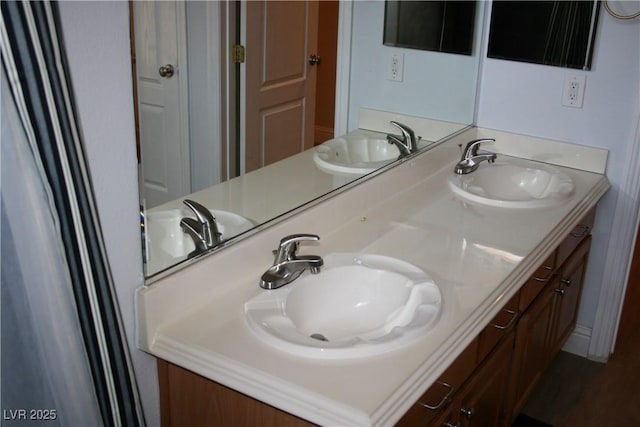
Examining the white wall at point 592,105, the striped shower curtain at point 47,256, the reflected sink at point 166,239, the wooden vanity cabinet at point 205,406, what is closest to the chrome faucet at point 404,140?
the white wall at point 592,105

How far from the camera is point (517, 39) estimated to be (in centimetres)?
291

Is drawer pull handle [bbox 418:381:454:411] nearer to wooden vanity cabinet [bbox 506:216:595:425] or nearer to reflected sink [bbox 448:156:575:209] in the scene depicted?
wooden vanity cabinet [bbox 506:216:595:425]

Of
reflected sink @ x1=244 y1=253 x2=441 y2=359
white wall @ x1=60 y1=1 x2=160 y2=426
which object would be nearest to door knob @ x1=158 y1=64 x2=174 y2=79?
white wall @ x1=60 y1=1 x2=160 y2=426

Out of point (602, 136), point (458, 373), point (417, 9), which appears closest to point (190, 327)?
point (458, 373)

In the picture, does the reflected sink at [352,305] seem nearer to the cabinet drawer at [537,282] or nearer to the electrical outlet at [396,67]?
the cabinet drawer at [537,282]

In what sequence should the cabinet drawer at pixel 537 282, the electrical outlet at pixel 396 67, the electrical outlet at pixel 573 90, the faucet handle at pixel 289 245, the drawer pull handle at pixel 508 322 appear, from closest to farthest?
the faucet handle at pixel 289 245 < the drawer pull handle at pixel 508 322 < the cabinet drawer at pixel 537 282 < the electrical outlet at pixel 396 67 < the electrical outlet at pixel 573 90

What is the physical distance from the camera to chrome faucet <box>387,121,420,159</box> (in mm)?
2562

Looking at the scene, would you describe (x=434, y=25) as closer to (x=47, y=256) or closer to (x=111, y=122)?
(x=111, y=122)

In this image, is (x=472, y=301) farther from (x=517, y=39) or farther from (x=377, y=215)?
(x=517, y=39)

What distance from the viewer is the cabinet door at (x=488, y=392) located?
1.87 m

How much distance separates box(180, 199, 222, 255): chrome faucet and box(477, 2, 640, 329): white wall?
1.62 metres

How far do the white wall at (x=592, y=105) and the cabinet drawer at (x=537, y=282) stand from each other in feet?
2.25

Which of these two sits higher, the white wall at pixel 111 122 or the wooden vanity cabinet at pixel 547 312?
the white wall at pixel 111 122

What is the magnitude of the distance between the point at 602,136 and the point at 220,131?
64.8 inches
